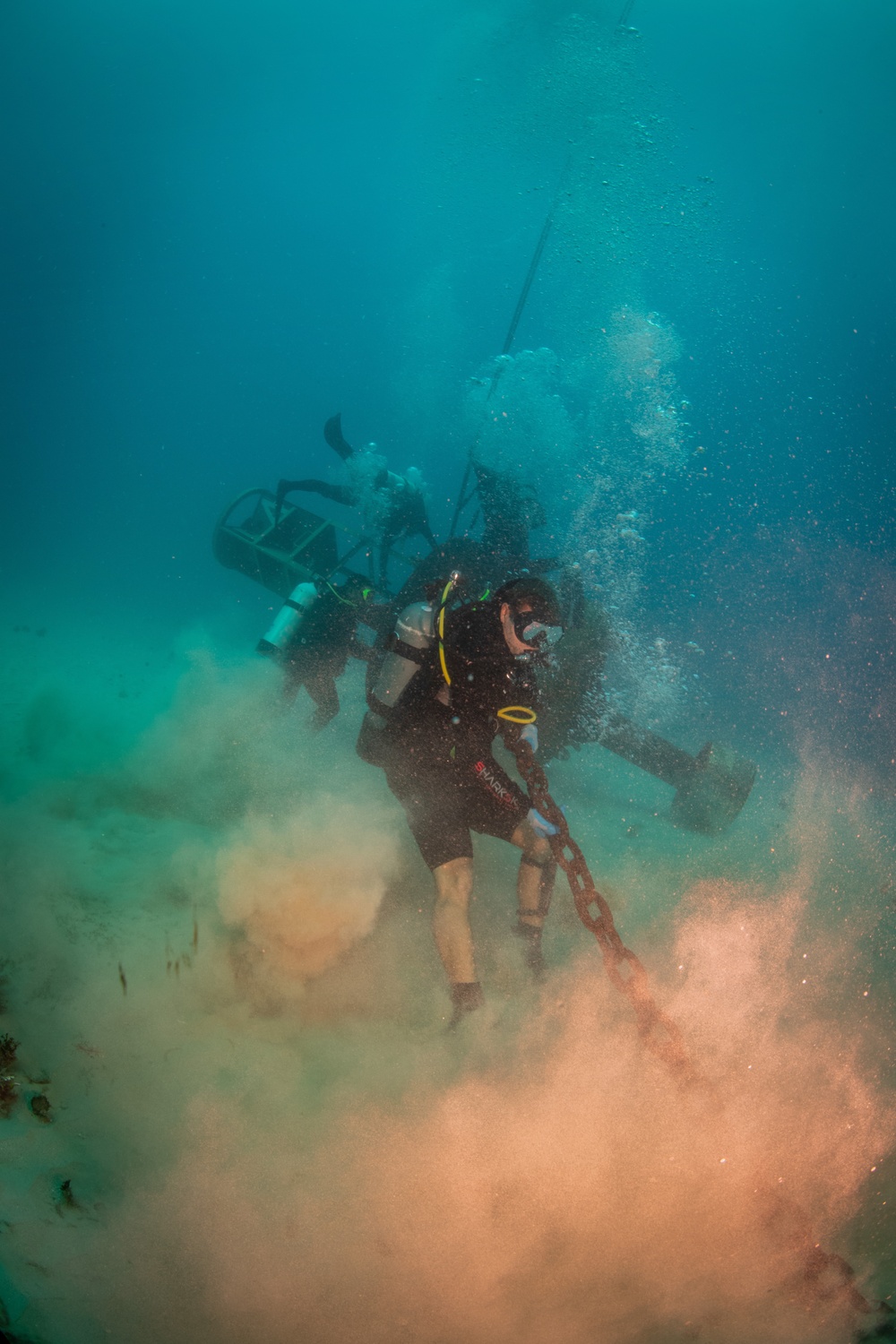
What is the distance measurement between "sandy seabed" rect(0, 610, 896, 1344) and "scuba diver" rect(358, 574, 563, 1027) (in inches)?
26.2

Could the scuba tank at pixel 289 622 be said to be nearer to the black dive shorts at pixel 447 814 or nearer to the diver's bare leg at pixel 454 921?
the black dive shorts at pixel 447 814

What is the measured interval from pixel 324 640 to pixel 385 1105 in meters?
3.77

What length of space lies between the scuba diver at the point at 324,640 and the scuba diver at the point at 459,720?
2.06 metres

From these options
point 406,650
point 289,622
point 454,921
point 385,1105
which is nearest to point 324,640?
point 289,622

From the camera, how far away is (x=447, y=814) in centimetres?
355

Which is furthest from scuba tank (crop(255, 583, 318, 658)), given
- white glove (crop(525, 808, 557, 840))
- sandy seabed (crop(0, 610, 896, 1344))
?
white glove (crop(525, 808, 557, 840))

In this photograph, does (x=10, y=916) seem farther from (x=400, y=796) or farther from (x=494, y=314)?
(x=494, y=314)

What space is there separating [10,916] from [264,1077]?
1910mm

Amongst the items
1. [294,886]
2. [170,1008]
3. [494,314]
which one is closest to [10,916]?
[170,1008]

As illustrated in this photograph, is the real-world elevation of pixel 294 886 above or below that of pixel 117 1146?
above

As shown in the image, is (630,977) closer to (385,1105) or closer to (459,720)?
(385,1105)

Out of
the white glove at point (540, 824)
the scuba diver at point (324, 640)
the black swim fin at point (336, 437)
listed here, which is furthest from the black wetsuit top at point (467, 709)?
the black swim fin at point (336, 437)

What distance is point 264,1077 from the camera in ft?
9.87

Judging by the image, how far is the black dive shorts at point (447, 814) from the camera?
3.52 metres
